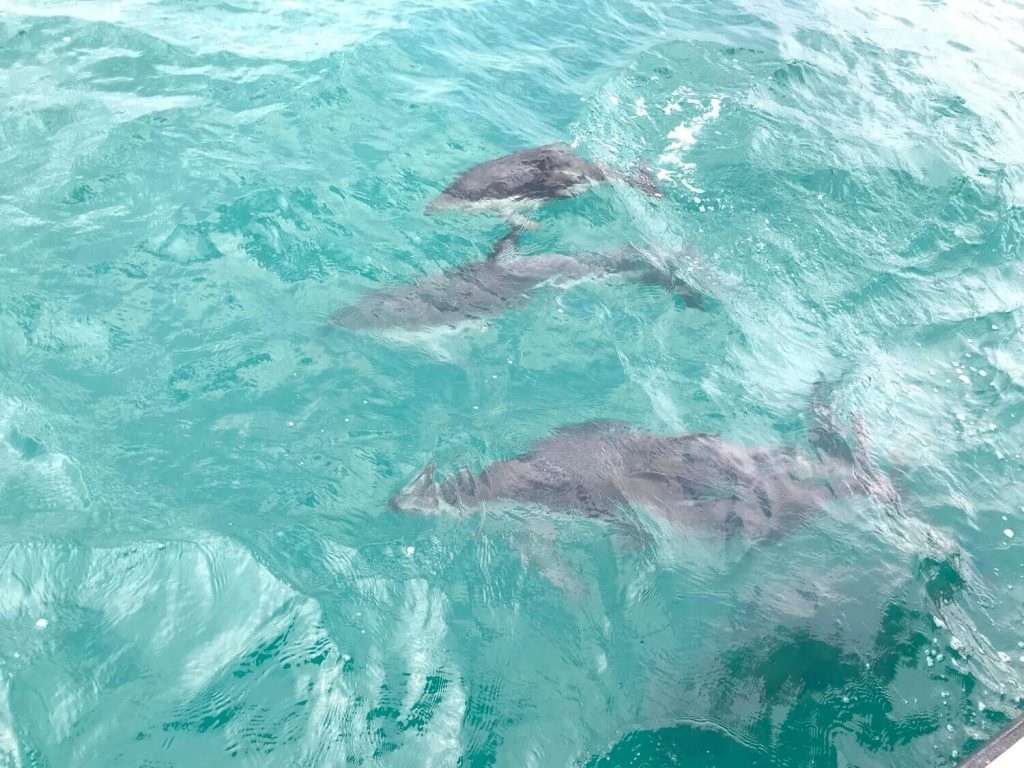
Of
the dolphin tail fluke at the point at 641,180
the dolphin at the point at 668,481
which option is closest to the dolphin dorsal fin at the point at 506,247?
the dolphin tail fluke at the point at 641,180

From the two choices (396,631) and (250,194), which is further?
(250,194)

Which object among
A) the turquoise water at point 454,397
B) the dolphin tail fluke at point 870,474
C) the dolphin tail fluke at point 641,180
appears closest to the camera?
the turquoise water at point 454,397

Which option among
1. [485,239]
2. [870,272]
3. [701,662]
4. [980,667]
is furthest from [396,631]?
[870,272]

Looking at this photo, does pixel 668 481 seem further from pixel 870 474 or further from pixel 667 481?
pixel 870 474

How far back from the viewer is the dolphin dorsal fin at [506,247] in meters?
9.41

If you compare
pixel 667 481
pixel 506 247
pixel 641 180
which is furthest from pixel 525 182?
pixel 667 481

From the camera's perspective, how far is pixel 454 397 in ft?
25.6

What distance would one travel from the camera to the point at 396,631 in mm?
5812

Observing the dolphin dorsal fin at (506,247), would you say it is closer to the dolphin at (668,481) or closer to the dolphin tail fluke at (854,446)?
the dolphin at (668,481)

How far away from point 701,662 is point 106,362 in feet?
21.0

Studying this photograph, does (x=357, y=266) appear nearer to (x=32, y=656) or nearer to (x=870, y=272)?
(x=32, y=656)

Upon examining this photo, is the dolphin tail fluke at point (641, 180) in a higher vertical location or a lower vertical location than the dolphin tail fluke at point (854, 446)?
higher

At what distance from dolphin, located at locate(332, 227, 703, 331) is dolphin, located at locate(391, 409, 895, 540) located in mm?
2142

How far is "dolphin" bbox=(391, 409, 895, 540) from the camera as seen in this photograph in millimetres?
6695
